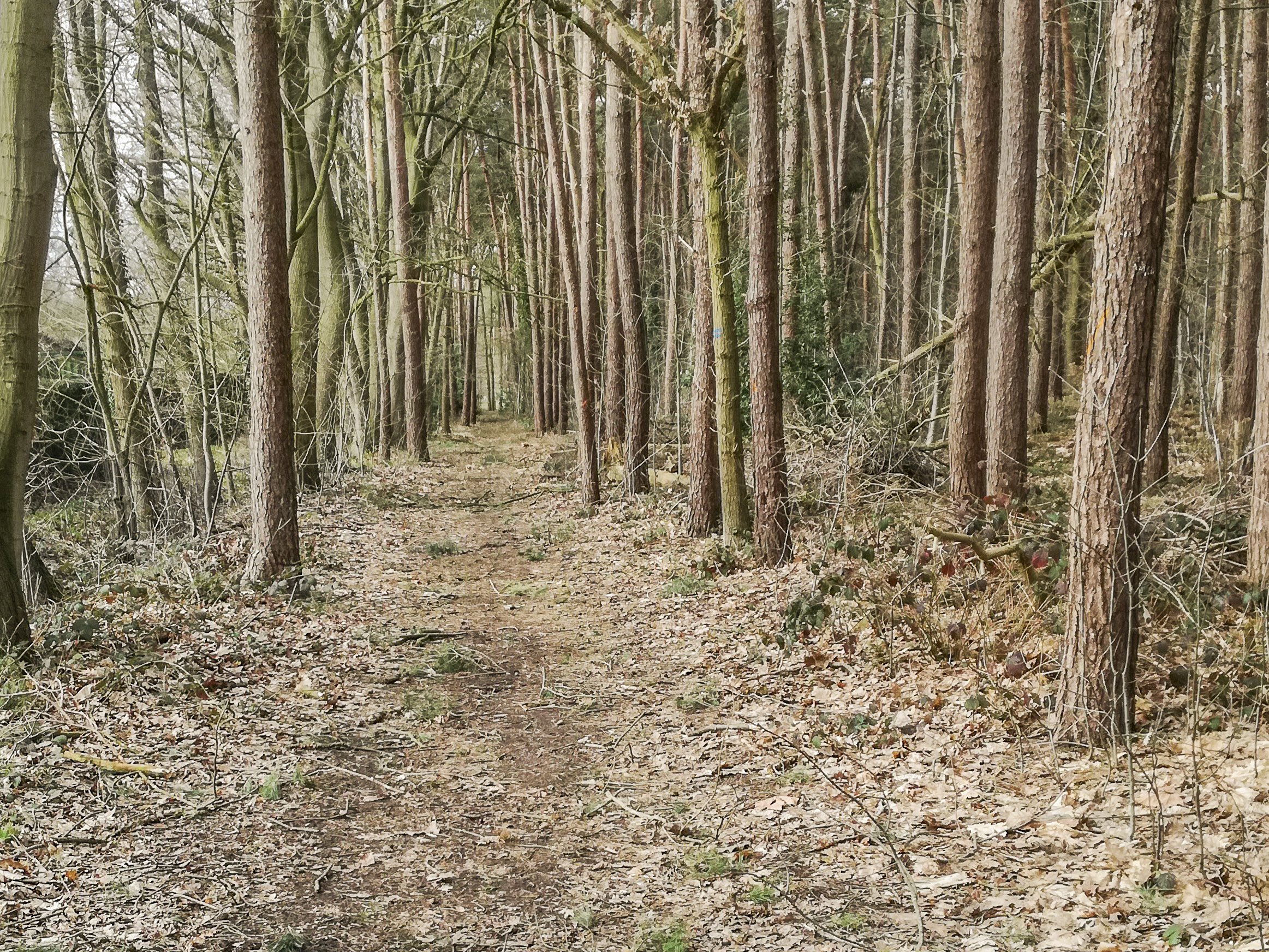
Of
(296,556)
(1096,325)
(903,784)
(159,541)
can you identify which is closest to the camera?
(1096,325)

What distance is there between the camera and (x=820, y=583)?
7430 millimetres

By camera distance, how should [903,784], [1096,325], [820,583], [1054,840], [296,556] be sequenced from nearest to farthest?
[1054,840] < [1096,325] < [903,784] < [820,583] < [296,556]

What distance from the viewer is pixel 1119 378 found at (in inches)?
192

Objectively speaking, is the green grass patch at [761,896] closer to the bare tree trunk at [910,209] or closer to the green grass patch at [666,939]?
the green grass patch at [666,939]

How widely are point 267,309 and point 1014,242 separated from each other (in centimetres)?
773

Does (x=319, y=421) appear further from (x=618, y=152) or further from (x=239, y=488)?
(x=618, y=152)

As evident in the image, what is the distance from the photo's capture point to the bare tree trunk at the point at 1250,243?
12562 millimetres

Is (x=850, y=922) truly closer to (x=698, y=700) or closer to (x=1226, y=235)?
(x=698, y=700)

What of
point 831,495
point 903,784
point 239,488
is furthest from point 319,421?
point 903,784

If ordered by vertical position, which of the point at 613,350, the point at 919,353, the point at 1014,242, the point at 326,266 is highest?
the point at 326,266


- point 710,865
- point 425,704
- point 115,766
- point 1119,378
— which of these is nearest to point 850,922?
point 710,865

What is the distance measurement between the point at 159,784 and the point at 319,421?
10.4 metres

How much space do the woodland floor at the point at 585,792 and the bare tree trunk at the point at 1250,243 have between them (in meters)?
8.07

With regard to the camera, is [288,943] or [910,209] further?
[910,209]
